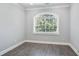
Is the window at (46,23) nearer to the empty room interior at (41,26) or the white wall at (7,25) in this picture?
the empty room interior at (41,26)

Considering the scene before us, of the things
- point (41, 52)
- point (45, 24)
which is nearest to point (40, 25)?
point (45, 24)

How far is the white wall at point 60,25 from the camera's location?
484 centimetres

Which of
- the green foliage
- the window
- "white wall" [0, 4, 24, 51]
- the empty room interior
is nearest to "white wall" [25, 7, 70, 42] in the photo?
the empty room interior

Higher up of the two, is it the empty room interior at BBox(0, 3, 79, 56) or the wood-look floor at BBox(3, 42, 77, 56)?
the empty room interior at BBox(0, 3, 79, 56)

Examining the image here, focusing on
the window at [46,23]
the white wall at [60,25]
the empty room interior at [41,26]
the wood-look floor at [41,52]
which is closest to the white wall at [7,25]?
the empty room interior at [41,26]

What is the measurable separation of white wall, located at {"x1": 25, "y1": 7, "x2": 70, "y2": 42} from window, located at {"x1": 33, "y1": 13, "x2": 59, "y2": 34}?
27cm

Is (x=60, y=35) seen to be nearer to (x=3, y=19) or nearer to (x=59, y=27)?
(x=59, y=27)

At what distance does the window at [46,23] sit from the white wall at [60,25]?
0.90ft

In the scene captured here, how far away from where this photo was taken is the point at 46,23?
5336 millimetres

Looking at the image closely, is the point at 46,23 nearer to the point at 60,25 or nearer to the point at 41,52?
the point at 60,25

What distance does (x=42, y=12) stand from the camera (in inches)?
206

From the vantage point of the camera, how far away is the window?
5188 millimetres

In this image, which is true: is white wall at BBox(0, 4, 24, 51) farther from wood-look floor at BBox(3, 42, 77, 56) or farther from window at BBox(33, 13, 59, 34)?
window at BBox(33, 13, 59, 34)

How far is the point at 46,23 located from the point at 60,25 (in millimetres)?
925
